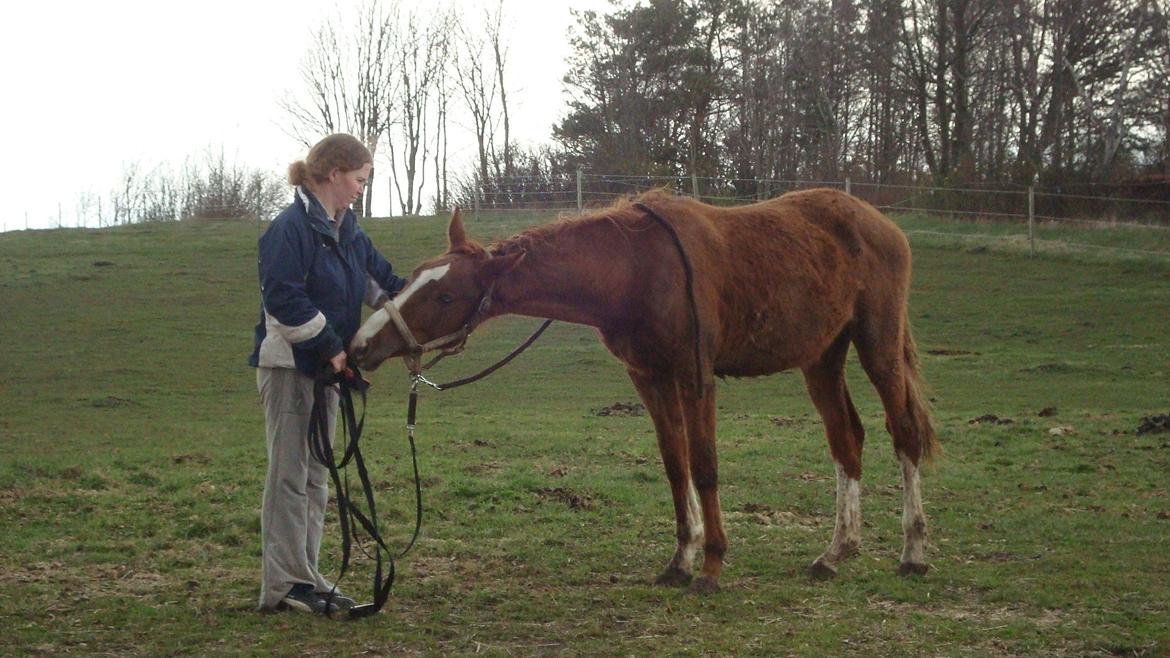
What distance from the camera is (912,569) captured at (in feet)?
18.5

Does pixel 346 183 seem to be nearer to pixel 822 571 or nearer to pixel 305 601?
pixel 305 601

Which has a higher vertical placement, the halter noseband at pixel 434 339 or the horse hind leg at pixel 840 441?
the halter noseband at pixel 434 339

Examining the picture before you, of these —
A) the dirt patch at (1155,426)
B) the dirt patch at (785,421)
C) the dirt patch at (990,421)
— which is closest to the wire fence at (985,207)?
the dirt patch at (785,421)

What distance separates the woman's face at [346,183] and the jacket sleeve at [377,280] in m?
0.26

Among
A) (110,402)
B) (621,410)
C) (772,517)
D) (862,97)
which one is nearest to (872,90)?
(862,97)

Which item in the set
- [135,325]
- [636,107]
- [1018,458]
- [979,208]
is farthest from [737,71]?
[1018,458]

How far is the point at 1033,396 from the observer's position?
13328 mm

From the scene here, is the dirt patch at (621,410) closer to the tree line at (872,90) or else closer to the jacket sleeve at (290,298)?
the jacket sleeve at (290,298)

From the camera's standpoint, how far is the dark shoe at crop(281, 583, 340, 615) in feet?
15.7

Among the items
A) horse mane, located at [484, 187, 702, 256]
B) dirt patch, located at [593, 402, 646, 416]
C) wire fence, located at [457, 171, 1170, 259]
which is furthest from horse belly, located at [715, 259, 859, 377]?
wire fence, located at [457, 171, 1170, 259]

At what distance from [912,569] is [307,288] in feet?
10.9

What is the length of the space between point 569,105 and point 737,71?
5.93 meters

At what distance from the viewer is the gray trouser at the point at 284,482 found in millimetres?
4781

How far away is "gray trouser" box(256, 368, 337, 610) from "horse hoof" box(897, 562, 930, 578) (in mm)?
2986
